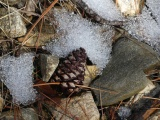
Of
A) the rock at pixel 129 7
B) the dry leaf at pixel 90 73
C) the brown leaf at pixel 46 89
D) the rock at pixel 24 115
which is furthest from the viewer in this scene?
the rock at pixel 129 7

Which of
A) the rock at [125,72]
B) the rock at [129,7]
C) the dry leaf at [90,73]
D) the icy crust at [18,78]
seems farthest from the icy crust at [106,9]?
the icy crust at [18,78]

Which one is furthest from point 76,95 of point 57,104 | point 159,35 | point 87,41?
point 159,35

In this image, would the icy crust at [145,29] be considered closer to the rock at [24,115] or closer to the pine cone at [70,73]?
the pine cone at [70,73]

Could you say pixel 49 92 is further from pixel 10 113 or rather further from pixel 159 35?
pixel 159 35

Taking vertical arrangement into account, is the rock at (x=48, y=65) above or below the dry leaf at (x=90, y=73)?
above

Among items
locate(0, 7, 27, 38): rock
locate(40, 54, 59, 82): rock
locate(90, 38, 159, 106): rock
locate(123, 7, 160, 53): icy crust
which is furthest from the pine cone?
locate(123, 7, 160, 53): icy crust

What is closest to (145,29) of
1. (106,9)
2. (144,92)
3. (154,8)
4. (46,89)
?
(154,8)
